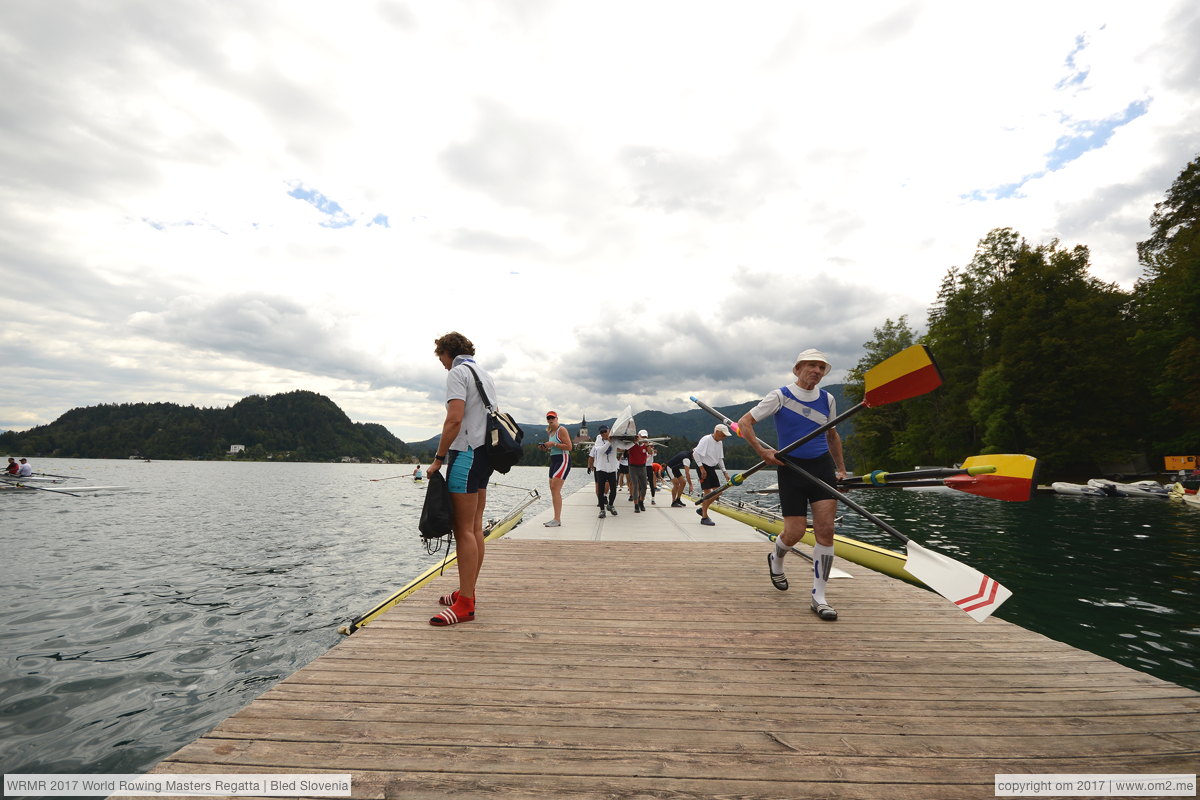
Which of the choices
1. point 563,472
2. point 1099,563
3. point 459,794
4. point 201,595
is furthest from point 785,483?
point 1099,563

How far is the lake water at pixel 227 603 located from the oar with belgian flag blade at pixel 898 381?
13.6 feet

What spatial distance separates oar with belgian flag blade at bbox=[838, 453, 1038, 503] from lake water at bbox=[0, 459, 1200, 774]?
326 centimetres

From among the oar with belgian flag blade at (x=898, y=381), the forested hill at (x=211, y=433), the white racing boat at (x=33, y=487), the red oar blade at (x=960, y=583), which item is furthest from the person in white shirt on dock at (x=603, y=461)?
the forested hill at (x=211, y=433)

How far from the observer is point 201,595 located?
825 centimetres

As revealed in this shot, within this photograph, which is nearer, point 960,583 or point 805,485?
point 960,583

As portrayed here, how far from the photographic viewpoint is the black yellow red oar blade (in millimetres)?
4051

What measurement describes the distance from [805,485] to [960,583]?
1.42 meters

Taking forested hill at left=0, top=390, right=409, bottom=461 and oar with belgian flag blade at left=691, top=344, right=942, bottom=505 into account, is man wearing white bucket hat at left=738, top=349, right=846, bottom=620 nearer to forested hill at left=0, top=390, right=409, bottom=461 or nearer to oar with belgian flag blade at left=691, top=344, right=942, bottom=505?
oar with belgian flag blade at left=691, top=344, right=942, bottom=505

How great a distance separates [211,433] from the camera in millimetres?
Result: 137000

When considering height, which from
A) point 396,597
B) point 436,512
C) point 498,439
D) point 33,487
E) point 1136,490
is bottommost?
point 33,487

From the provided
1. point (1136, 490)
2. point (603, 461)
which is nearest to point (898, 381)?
point (603, 461)

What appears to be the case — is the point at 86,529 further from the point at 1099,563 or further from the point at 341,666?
the point at 1099,563

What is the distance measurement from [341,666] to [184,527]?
Result: 2012 cm

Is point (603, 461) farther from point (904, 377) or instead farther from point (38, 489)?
point (38, 489)
